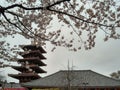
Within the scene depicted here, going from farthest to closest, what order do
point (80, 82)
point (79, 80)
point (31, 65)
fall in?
1. point (31, 65)
2. point (79, 80)
3. point (80, 82)

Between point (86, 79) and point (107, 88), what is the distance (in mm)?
3236

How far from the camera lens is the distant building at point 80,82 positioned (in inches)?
1783

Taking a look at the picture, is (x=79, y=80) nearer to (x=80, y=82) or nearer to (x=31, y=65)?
(x=80, y=82)

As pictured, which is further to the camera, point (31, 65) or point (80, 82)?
point (31, 65)

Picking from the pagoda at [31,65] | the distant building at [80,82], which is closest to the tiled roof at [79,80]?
the distant building at [80,82]

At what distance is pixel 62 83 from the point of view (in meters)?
46.2

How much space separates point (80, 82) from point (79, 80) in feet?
2.29

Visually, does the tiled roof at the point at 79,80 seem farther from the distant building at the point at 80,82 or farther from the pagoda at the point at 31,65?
the pagoda at the point at 31,65

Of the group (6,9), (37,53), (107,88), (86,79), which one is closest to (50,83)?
(86,79)

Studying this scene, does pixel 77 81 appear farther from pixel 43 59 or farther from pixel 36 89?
pixel 43 59

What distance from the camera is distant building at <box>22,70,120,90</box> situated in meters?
45.3

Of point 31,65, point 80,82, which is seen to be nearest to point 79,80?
point 80,82

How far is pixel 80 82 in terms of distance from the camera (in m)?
46.0

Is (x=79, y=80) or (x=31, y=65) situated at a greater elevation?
(x=31, y=65)
